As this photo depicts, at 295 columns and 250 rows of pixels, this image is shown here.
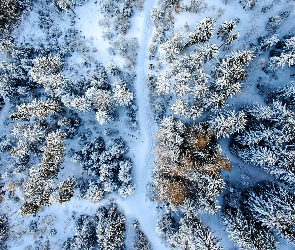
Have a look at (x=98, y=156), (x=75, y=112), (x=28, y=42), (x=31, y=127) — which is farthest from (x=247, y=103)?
(x=28, y=42)

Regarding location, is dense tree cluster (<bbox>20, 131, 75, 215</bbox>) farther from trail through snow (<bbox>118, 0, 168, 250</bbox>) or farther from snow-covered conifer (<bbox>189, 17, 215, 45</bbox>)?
snow-covered conifer (<bbox>189, 17, 215, 45</bbox>)

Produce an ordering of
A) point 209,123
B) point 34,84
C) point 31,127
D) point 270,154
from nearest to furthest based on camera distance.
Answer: point 270,154 < point 209,123 < point 31,127 < point 34,84

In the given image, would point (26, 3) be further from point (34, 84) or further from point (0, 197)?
point (0, 197)

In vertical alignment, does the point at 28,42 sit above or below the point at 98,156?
above

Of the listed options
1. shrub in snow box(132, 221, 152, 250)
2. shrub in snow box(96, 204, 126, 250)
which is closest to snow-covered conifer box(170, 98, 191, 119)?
shrub in snow box(96, 204, 126, 250)

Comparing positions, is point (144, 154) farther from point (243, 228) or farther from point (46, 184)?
point (243, 228)
